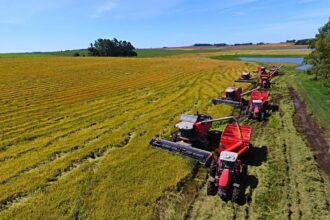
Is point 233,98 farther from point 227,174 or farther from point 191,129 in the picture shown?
point 227,174

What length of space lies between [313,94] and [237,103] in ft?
29.6

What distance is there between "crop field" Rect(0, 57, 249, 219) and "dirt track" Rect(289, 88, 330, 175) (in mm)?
4716

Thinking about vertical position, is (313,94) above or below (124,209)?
below

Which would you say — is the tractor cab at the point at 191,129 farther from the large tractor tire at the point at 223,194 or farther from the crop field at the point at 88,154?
the large tractor tire at the point at 223,194

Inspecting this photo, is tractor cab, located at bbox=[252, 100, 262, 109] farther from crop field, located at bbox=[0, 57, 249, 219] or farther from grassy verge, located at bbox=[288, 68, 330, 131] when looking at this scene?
grassy verge, located at bbox=[288, 68, 330, 131]

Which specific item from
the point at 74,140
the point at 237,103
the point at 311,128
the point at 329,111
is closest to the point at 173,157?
the point at 74,140

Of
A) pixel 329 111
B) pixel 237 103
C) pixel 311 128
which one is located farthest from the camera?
pixel 237 103

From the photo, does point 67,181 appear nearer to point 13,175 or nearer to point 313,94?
point 13,175

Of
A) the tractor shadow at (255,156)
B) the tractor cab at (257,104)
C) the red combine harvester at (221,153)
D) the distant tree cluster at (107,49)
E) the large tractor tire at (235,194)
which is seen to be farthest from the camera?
the distant tree cluster at (107,49)

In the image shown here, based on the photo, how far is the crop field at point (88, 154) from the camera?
983cm

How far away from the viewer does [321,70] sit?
29516 millimetres

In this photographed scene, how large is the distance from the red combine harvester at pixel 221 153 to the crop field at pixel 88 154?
531 mm

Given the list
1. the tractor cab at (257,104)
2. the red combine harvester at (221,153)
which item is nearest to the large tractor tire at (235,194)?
the red combine harvester at (221,153)

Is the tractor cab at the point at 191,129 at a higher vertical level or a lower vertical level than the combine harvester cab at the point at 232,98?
higher
